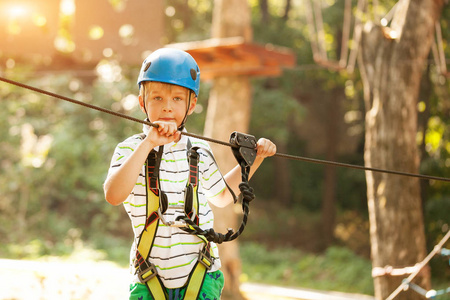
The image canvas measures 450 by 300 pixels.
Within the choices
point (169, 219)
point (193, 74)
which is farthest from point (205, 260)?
point (193, 74)

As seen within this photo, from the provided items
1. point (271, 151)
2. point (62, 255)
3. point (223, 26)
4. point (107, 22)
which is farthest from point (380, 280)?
point (62, 255)

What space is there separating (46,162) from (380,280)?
31.5 feet

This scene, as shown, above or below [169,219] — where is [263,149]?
above

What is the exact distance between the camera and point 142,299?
2111 mm

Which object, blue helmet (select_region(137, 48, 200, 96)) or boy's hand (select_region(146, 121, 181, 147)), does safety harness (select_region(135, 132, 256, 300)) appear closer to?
boy's hand (select_region(146, 121, 181, 147))

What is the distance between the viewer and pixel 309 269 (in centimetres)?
1273

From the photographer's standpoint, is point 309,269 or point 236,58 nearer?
point 236,58

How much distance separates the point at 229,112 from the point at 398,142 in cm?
275

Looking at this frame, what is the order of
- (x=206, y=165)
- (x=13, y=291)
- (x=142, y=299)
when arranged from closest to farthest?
1. (x=142, y=299)
2. (x=206, y=165)
3. (x=13, y=291)

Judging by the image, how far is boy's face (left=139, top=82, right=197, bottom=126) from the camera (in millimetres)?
2131

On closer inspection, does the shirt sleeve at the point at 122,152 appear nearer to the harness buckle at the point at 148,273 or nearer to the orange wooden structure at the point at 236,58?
the harness buckle at the point at 148,273

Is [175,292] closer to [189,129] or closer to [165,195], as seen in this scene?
[165,195]

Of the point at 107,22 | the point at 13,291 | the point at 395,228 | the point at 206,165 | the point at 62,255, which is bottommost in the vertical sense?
the point at 62,255

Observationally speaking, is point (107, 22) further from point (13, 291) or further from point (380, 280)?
point (380, 280)
